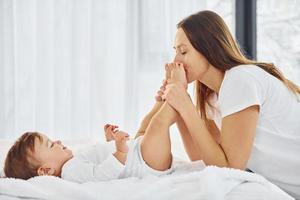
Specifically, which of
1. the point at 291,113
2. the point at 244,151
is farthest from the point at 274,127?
the point at 244,151

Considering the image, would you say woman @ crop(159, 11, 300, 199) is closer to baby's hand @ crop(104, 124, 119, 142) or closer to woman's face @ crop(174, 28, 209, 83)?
woman's face @ crop(174, 28, 209, 83)

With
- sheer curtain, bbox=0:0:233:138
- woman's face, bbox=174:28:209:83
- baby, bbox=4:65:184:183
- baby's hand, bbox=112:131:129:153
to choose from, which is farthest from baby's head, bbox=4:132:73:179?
sheer curtain, bbox=0:0:233:138

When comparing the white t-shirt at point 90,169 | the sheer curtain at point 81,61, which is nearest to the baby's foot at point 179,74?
the white t-shirt at point 90,169

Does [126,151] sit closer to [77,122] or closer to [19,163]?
[19,163]

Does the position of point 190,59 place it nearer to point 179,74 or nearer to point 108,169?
point 179,74

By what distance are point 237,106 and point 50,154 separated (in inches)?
22.9

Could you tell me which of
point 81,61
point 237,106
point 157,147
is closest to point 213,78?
point 237,106

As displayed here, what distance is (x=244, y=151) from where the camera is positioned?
148 centimetres

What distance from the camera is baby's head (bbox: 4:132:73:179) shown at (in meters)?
1.42

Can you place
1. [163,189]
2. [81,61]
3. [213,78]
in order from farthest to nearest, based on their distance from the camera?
[81,61], [213,78], [163,189]

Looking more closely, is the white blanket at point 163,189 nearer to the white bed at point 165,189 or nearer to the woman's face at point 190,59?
the white bed at point 165,189

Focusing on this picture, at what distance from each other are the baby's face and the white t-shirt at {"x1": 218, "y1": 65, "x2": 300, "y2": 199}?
52cm

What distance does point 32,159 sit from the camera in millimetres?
1429

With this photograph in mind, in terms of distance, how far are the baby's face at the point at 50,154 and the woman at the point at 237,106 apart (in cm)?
37
